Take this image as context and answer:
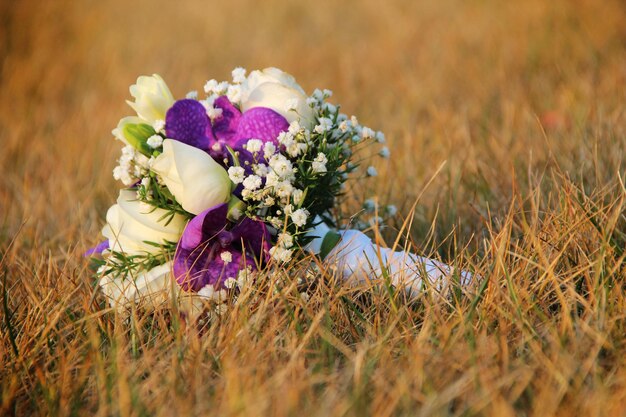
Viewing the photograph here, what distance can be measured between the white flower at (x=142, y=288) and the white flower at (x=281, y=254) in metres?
0.20

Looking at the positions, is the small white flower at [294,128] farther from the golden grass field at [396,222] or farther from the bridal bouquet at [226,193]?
the golden grass field at [396,222]

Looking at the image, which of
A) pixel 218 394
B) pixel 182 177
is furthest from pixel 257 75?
pixel 218 394

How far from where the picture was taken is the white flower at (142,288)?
50.8 inches

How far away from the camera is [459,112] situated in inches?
111

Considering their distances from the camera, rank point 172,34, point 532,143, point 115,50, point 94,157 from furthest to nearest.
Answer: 1. point 172,34
2. point 115,50
3. point 94,157
4. point 532,143

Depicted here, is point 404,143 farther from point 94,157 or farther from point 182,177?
point 182,177

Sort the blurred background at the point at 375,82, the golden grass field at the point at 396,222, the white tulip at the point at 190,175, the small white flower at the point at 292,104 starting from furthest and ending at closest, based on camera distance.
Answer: the blurred background at the point at 375,82
the small white flower at the point at 292,104
the white tulip at the point at 190,175
the golden grass field at the point at 396,222

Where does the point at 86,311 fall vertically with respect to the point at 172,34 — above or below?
below

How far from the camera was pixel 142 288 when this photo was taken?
1.33 metres

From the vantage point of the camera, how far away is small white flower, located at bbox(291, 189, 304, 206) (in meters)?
1.25

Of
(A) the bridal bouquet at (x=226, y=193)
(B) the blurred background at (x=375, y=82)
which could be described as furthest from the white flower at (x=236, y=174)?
(B) the blurred background at (x=375, y=82)

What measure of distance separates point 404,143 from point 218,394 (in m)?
1.61

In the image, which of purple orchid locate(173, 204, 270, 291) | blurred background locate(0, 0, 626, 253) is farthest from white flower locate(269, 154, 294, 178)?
blurred background locate(0, 0, 626, 253)

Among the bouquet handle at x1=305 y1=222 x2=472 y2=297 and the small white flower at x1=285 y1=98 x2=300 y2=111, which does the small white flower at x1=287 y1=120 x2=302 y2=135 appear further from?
the bouquet handle at x1=305 y1=222 x2=472 y2=297
